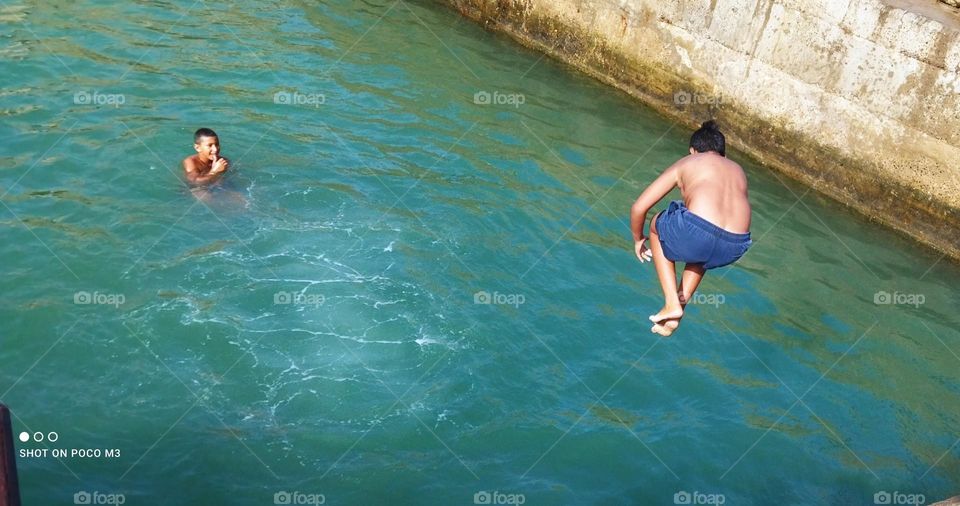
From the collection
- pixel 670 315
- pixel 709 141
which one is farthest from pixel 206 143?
pixel 670 315

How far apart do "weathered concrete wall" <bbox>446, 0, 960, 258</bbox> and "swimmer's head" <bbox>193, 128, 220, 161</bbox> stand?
7.48m

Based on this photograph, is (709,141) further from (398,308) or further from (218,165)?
(218,165)

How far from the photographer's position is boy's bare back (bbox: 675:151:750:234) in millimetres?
7465

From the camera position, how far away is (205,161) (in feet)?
41.8

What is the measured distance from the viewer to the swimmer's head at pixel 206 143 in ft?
41.0

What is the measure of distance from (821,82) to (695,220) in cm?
888

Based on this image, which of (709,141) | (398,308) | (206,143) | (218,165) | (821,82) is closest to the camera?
(709,141)

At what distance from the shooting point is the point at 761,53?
15.8m

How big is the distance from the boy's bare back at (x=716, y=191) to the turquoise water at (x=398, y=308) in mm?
3128

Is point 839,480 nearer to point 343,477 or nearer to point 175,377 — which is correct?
point 343,477

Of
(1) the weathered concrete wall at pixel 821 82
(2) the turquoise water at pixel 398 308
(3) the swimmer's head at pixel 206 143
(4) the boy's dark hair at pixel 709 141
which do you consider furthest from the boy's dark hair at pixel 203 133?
(1) the weathered concrete wall at pixel 821 82

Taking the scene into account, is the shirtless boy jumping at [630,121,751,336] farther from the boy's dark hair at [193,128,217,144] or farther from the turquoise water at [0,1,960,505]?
the boy's dark hair at [193,128,217,144]

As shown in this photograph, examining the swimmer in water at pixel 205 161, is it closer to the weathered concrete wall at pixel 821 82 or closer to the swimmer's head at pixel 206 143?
the swimmer's head at pixel 206 143

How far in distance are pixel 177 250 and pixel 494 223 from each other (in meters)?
3.72
